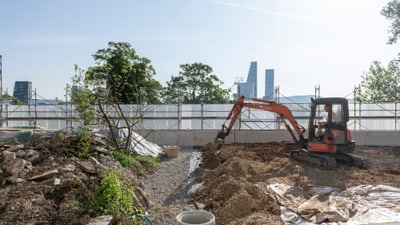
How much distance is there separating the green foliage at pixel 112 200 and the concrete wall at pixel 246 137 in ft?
32.1

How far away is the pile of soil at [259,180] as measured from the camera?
200 inches

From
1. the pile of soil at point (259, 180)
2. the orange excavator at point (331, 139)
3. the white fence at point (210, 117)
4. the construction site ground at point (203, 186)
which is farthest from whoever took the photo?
the white fence at point (210, 117)

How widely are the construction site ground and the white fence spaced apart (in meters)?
6.44

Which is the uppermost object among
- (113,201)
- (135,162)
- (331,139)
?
(331,139)

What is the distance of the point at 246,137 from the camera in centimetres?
1473

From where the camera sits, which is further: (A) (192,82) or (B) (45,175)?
(A) (192,82)

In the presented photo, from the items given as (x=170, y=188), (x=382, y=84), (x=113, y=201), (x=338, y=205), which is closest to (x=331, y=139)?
(x=338, y=205)

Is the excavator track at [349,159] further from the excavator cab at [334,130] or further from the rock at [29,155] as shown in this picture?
the rock at [29,155]

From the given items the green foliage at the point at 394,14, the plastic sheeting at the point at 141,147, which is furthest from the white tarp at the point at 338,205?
the green foliage at the point at 394,14

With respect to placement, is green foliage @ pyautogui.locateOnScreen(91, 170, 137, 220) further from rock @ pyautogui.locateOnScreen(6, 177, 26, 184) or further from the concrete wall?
the concrete wall

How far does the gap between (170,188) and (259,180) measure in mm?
2160

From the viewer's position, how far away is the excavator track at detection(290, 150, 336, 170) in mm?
8305

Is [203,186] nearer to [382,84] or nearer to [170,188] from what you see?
[170,188]

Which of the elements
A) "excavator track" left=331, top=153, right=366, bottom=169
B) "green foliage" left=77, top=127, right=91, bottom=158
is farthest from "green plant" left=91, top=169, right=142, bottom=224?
"excavator track" left=331, top=153, right=366, bottom=169
